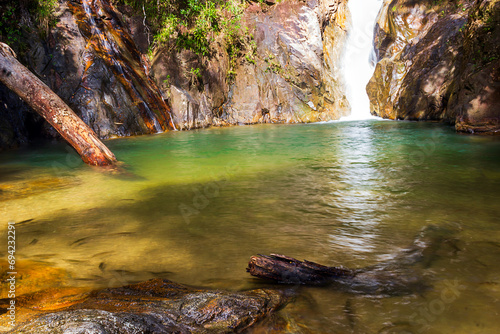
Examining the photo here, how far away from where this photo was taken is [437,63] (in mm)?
17344

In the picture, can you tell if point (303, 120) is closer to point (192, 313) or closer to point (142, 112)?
point (142, 112)

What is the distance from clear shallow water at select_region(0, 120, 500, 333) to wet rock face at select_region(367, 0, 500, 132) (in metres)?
4.23

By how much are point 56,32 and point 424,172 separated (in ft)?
47.9

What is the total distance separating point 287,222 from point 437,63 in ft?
55.9

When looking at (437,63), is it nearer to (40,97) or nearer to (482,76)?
(482,76)

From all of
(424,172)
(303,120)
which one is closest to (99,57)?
(303,120)

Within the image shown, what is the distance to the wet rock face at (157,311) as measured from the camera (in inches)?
64.1

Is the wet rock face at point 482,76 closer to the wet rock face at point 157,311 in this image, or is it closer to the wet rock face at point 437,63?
the wet rock face at point 437,63

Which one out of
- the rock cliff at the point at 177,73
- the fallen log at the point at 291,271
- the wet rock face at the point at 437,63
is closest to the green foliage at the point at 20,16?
the rock cliff at the point at 177,73

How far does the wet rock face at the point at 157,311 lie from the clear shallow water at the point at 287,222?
7.4 inches

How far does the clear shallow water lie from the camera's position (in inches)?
94.0

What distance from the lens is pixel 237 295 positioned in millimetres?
2293

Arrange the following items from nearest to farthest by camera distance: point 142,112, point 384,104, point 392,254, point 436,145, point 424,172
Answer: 1. point 392,254
2. point 424,172
3. point 436,145
4. point 142,112
5. point 384,104

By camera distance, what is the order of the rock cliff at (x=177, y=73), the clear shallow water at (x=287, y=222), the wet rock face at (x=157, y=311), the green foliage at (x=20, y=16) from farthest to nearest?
1. the rock cliff at (x=177, y=73)
2. the green foliage at (x=20, y=16)
3. the clear shallow water at (x=287, y=222)
4. the wet rock face at (x=157, y=311)
